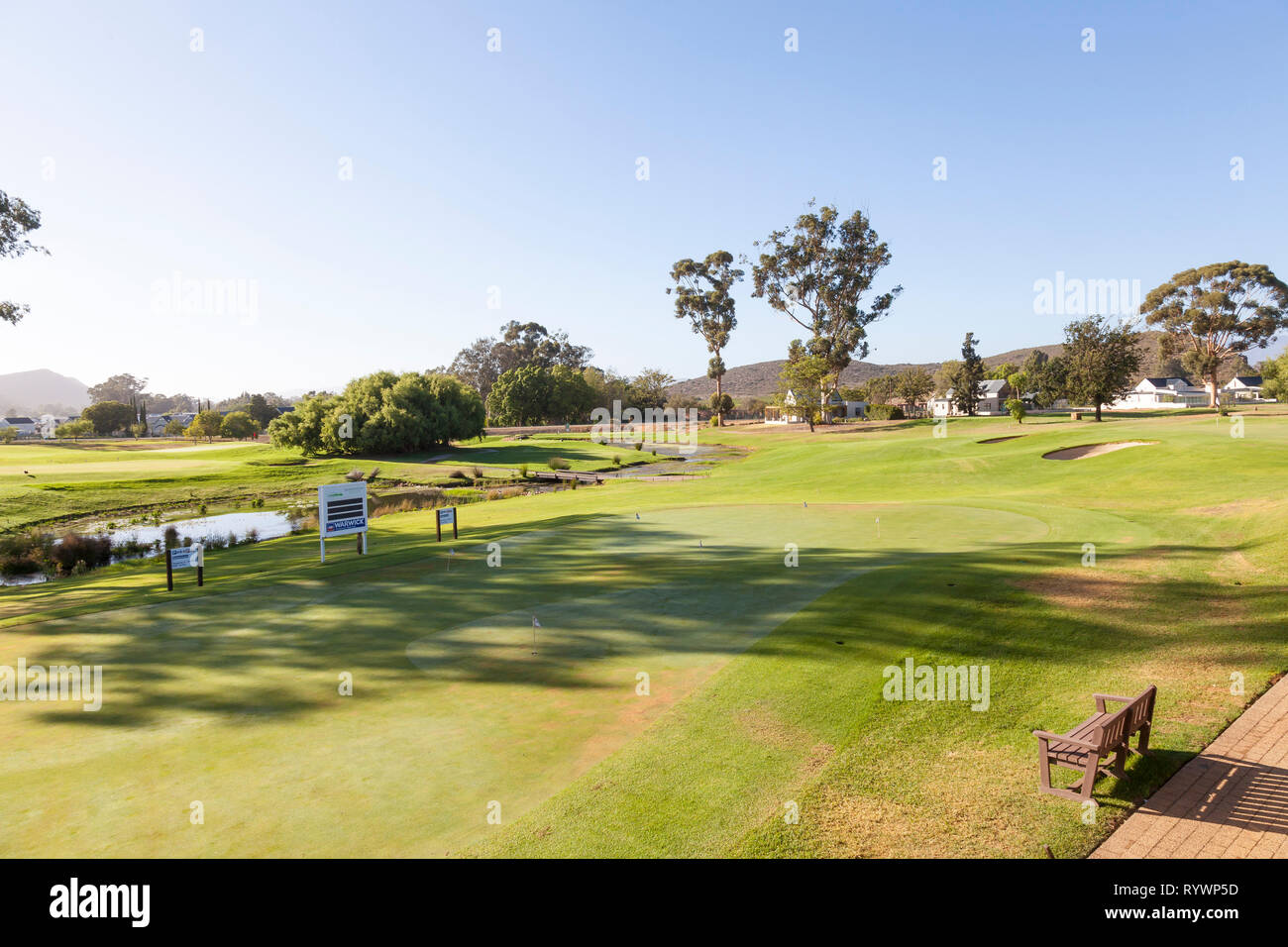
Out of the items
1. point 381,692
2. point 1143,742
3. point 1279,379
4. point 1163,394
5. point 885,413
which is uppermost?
point 1163,394

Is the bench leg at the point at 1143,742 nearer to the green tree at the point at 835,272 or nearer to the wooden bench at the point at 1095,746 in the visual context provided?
the wooden bench at the point at 1095,746

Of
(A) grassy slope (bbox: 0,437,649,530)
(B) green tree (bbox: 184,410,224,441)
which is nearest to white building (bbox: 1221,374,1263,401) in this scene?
(A) grassy slope (bbox: 0,437,649,530)

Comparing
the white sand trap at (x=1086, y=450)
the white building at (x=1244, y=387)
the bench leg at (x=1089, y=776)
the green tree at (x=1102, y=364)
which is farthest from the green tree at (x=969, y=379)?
the bench leg at (x=1089, y=776)

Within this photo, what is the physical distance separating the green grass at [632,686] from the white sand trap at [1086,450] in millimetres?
17422

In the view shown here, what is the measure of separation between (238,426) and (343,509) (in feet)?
361

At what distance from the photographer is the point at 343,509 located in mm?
20625

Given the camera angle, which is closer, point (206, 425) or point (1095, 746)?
point (1095, 746)

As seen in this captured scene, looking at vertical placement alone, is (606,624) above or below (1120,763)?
above

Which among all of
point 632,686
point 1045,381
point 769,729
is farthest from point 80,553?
point 1045,381

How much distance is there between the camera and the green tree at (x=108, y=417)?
132 metres

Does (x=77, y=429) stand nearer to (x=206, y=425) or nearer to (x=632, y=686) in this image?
(x=206, y=425)
